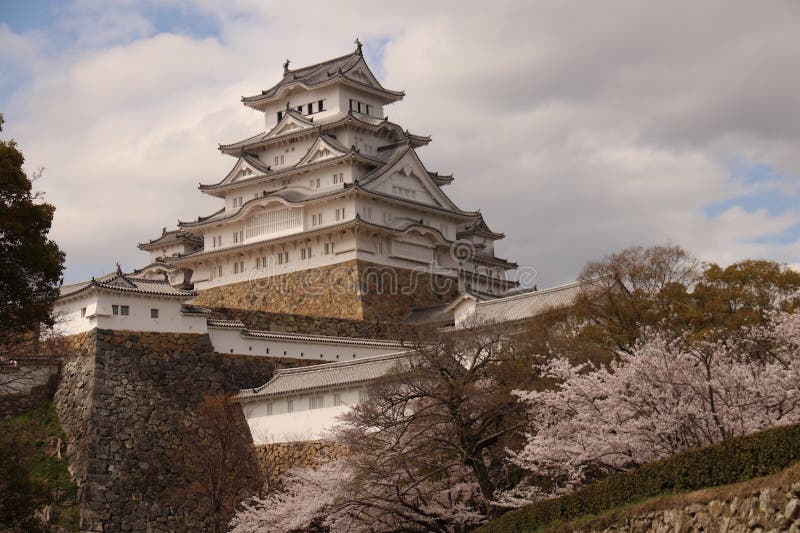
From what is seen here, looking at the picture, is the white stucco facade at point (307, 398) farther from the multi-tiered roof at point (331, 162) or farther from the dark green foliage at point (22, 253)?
the dark green foliage at point (22, 253)

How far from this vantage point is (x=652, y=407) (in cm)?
2192

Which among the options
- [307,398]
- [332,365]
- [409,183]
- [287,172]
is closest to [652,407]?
[307,398]

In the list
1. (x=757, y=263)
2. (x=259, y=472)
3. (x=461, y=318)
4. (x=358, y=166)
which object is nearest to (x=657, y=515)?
(x=757, y=263)

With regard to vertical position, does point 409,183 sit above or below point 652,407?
above

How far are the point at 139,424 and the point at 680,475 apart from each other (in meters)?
20.6

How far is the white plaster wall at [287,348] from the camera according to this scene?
38.2 meters

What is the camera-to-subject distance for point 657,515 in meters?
17.7

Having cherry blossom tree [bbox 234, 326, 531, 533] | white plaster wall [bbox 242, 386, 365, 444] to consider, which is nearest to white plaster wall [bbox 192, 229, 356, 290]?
white plaster wall [bbox 242, 386, 365, 444]

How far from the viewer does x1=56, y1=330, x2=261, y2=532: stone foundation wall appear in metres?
33.2

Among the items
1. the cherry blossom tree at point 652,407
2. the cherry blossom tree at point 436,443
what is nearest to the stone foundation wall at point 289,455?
the cherry blossom tree at point 436,443

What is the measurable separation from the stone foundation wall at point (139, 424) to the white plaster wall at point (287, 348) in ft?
2.02

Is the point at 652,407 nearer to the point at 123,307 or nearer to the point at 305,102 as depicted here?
the point at 123,307

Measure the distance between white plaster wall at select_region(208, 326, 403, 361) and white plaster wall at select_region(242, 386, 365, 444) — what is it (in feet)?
7.71

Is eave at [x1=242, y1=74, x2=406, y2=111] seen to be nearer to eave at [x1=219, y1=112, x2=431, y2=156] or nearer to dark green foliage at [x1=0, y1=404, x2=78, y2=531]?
eave at [x1=219, y1=112, x2=431, y2=156]
